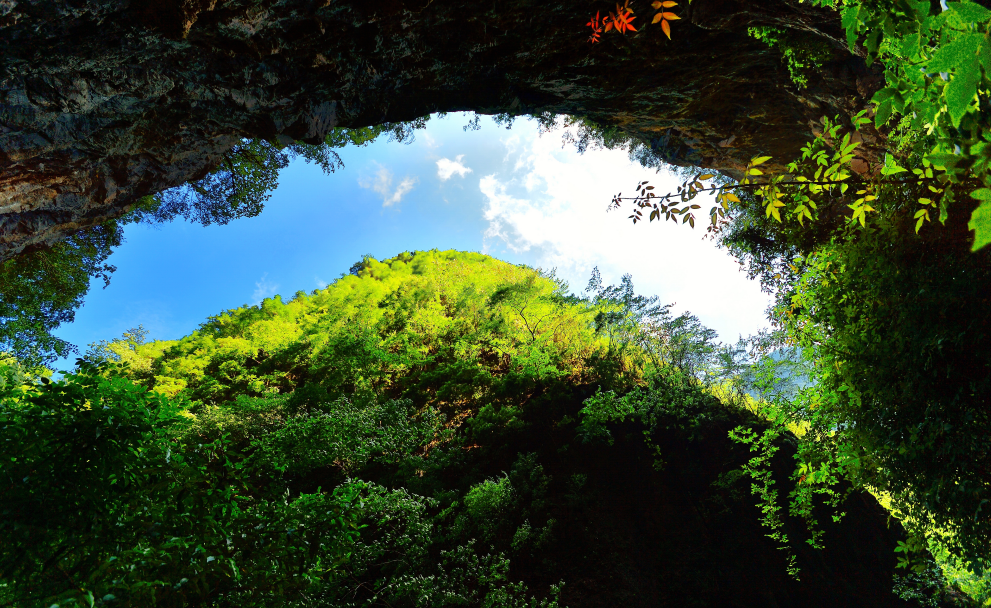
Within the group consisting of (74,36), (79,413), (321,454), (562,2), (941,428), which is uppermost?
(562,2)

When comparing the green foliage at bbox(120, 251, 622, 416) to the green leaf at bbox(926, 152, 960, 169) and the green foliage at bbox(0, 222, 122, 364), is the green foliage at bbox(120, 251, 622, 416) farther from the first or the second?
the green leaf at bbox(926, 152, 960, 169)

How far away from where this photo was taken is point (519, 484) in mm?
7895

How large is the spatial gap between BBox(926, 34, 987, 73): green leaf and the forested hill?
12.5 feet

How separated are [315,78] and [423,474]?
7.74 meters

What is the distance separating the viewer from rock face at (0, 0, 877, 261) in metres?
4.39

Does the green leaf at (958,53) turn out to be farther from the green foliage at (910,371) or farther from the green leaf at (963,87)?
the green foliage at (910,371)

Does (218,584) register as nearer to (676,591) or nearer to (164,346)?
(676,591)

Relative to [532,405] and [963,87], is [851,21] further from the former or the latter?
[532,405]

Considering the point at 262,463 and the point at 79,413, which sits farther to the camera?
the point at 262,463

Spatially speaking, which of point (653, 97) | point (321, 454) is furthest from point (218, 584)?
point (653, 97)

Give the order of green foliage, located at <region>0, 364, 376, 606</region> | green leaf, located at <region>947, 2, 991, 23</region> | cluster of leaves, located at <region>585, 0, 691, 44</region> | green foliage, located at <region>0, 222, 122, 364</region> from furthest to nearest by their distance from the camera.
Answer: green foliage, located at <region>0, 222, 122, 364</region> → green foliage, located at <region>0, 364, 376, 606</region> → cluster of leaves, located at <region>585, 0, 691, 44</region> → green leaf, located at <region>947, 2, 991, 23</region>

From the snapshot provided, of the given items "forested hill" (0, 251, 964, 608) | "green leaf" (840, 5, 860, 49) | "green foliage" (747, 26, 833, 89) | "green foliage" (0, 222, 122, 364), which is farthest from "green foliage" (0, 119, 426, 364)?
"green leaf" (840, 5, 860, 49)

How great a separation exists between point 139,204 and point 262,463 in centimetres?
717

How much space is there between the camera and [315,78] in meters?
5.69
